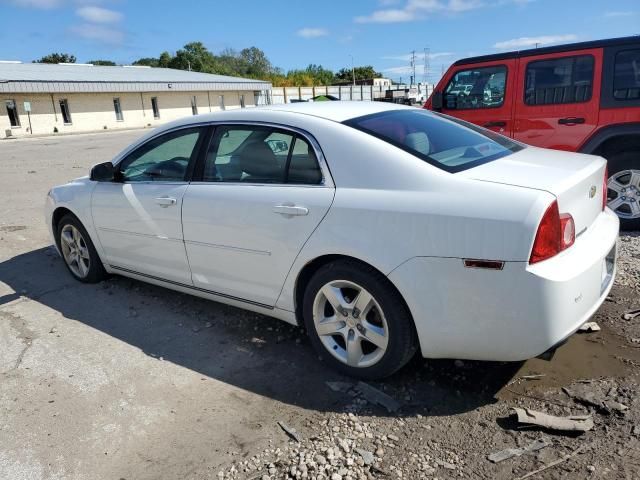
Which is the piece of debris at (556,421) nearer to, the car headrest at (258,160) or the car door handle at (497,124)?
the car headrest at (258,160)

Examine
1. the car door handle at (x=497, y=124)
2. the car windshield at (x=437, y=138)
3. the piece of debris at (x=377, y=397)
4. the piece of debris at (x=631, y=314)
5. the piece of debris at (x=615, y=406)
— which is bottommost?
the piece of debris at (x=377, y=397)

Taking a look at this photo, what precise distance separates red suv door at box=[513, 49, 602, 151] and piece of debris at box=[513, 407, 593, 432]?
4.05 m

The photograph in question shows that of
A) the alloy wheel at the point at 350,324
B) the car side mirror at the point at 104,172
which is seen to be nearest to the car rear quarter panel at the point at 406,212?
the alloy wheel at the point at 350,324

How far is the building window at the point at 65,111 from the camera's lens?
37153 millimetres

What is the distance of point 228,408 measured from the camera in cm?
302

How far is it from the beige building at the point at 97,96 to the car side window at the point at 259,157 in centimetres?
2862

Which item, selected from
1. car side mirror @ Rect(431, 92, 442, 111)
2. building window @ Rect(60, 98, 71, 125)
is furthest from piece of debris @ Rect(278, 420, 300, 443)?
building window @ Rect(60, 98, 71, 125)

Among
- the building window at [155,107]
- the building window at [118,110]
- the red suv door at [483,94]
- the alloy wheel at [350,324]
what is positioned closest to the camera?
the alloy wheel at [350,324]

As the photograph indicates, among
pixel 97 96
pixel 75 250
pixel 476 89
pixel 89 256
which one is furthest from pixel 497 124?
pixel 97 96

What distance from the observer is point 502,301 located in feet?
8.29

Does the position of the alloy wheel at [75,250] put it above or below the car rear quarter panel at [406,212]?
below

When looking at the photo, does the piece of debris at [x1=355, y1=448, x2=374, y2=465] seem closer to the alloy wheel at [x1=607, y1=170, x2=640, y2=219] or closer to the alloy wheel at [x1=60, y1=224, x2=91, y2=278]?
the alloy wheel at [x1=60, y1=224, x2=91, y2=278]

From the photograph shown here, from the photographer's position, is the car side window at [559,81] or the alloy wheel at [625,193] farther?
the car side window at [559,81]

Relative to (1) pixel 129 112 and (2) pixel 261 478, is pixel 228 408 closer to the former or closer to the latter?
(2) pixel 261 478
